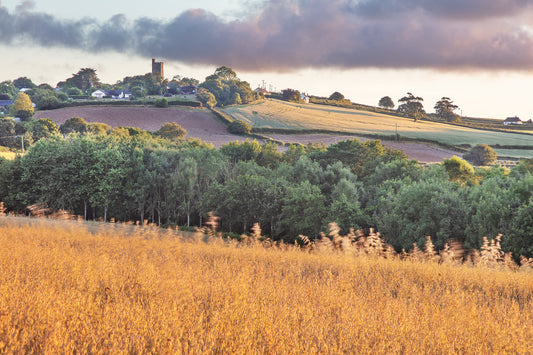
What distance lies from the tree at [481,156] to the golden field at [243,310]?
7540cm

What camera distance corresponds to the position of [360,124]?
350ft

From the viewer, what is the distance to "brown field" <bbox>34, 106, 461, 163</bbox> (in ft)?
300

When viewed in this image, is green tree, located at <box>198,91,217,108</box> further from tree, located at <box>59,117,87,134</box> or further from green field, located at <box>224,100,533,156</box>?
tree, located at <box>59,117,87,134</box>

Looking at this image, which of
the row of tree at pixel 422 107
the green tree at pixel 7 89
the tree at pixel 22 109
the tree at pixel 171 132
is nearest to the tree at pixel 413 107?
the row of tree at pixel 422 107

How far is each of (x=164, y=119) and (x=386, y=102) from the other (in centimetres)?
7494

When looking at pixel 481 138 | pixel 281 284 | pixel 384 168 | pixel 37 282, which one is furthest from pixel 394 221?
pixel 481 138

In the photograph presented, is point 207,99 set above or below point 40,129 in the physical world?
above

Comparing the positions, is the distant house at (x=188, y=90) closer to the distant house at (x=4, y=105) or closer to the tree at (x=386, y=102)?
the distant house at (x=4, y=105)

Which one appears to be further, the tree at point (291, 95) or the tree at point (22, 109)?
the tree at point (291, 95)

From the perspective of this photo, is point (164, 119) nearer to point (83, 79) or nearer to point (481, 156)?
point (481, 156)

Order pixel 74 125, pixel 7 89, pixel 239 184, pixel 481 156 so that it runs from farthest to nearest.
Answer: pixel 7 89, pixel 74 125, pixel 481 156, pixel 239 184

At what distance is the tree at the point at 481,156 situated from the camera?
77312 millimetres

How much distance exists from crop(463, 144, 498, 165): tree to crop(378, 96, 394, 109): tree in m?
66.6

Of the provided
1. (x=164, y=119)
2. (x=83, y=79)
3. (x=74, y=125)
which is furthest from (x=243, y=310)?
(x=83, y=79)
